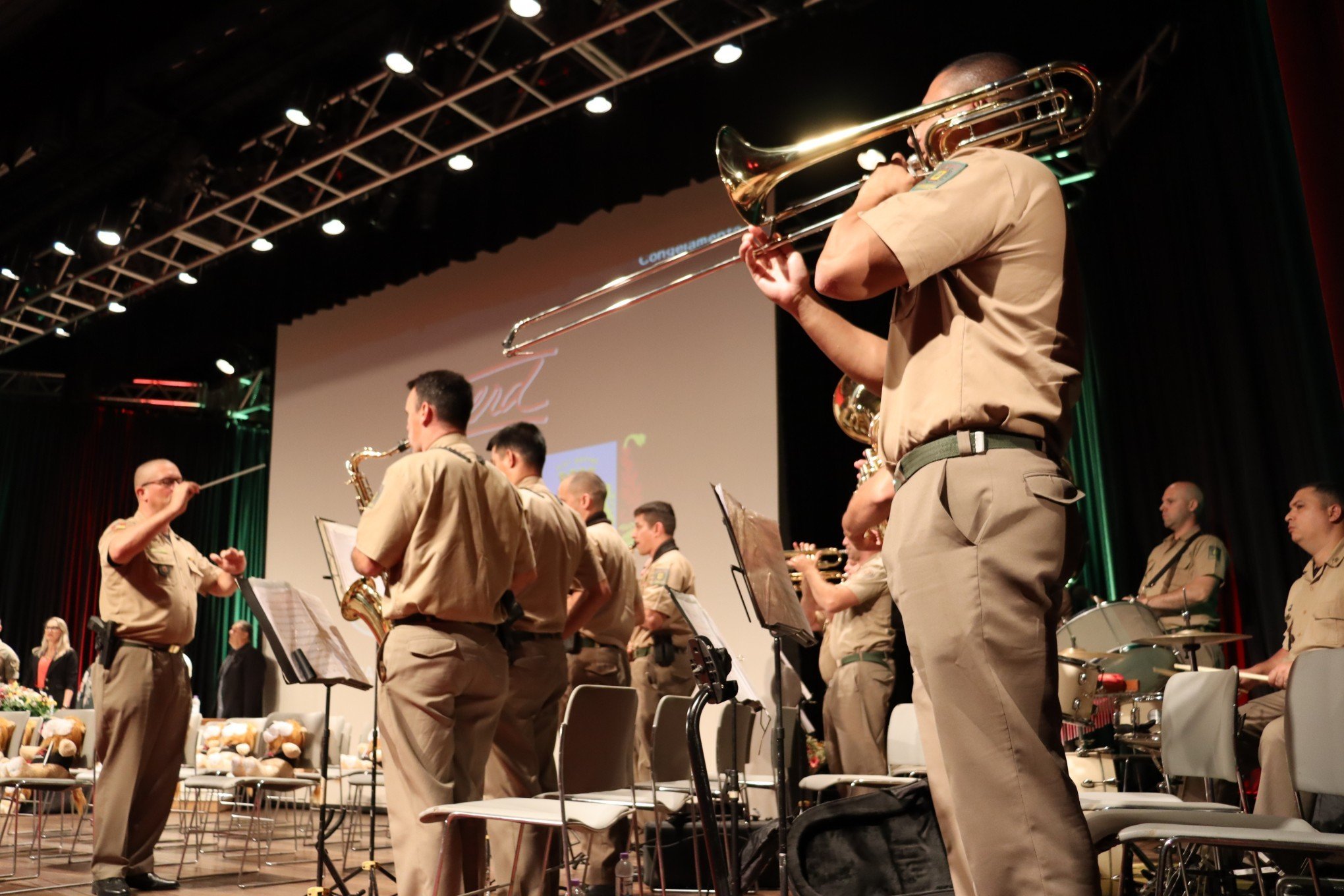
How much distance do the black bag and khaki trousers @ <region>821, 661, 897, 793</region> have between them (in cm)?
321

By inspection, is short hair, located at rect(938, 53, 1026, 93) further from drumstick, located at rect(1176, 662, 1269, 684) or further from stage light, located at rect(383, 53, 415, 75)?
stage light, located at rect(383, 53, 415, 75)

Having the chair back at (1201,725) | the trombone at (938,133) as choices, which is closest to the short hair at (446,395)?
the trombone at (938,133)

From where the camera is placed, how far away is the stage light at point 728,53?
6957mm

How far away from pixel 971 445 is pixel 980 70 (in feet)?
2.90

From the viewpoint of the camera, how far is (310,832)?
25.6 feet

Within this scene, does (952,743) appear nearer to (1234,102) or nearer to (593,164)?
(1234,102)

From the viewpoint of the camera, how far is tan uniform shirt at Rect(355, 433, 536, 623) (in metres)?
3.47

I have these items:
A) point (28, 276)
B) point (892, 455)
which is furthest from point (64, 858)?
point (28, 276)

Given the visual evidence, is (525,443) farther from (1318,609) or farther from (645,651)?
(1318,609)

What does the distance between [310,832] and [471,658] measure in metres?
5.20

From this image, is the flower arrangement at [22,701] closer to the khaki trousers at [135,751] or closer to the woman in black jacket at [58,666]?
the woman in black jacket at [58,666]

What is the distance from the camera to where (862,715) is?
5.84 metres

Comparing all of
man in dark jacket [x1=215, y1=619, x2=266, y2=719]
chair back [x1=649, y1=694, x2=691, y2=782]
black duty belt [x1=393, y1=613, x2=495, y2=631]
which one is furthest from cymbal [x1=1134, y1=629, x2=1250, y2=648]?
man in dark jacket [x1=215, y1=619, x2=266, y2=719]

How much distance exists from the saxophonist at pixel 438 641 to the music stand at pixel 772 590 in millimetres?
912
